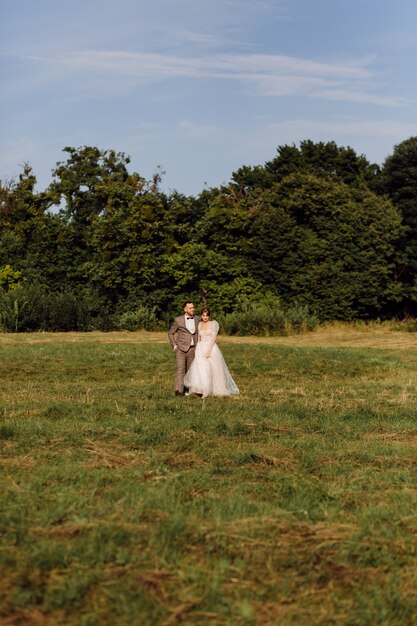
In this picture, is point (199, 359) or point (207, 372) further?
point (199, 359)

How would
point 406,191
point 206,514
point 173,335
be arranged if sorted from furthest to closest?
point 406,191 < point 173,335 < point 206,514

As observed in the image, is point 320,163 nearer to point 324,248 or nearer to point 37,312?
point 324,248

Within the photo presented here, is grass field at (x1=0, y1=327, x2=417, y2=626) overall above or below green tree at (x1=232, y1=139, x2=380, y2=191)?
below

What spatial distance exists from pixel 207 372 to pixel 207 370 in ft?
0.14

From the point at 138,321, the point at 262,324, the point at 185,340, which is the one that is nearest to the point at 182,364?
the point at 185,340

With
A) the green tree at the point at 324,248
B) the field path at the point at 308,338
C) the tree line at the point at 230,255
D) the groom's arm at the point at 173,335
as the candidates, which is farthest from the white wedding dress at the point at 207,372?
the green tree at the point at 324,248

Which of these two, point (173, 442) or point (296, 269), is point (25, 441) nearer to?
point (173, 442)

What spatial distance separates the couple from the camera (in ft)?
52.1

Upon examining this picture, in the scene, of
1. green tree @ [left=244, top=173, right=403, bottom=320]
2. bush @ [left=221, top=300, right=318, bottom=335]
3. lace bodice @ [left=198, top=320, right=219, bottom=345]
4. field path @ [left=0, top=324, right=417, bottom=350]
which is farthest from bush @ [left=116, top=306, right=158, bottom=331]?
lace bodice @ [left=198, top=320, right=219, bottom=345]

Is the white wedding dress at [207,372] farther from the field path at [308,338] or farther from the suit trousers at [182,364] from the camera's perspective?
the field path at [308,338]

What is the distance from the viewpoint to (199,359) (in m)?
16.1

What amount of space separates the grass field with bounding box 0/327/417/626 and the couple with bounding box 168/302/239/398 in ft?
5.74

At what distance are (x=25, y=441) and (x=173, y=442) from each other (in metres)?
1.67

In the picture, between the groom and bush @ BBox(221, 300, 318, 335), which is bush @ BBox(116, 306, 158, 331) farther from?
the groom
